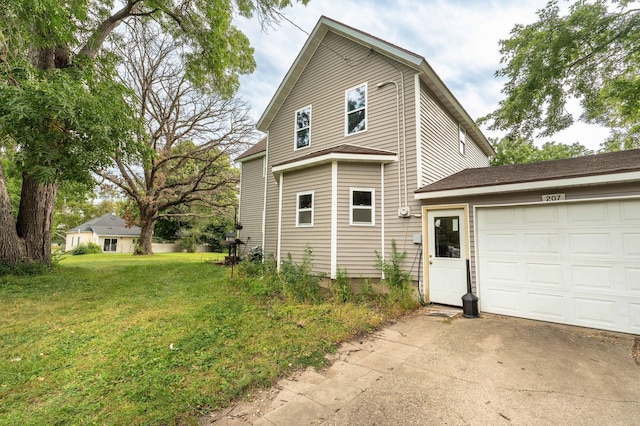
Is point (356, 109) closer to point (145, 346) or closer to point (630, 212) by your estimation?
point (630, 212)

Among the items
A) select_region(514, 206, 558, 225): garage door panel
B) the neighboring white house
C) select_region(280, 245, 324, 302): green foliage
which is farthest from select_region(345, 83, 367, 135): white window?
the neighboring white house

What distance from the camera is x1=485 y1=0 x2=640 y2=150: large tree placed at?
7680 mm

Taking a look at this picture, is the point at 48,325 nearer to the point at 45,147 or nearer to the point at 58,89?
the point at 45,147

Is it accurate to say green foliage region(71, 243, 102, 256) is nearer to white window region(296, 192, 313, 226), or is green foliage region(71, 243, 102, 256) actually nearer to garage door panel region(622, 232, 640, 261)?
white window region(296, 192, 313, 226)

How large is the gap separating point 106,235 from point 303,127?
111ft

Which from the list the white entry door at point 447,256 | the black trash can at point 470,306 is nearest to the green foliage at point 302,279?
the white entry door at point 447,256

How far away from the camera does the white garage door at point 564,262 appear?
15.1 ft

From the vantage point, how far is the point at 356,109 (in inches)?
330

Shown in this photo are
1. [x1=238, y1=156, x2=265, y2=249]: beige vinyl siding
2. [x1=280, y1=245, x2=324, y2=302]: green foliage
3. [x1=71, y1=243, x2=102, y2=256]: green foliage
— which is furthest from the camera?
[x1=71, y1=243, x2=102, y2=256]: green foliage

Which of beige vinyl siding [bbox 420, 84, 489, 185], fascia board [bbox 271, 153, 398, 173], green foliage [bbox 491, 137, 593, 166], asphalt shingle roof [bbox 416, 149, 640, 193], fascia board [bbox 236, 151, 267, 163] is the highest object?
green foliage [bbox 491, 137, 593, 166]

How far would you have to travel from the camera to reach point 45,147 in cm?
629

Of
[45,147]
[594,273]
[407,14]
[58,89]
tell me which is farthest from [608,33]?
[45,147]

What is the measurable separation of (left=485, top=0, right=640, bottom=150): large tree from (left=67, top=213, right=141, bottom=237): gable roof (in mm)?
37552

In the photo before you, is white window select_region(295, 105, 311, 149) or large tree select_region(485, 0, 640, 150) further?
white window select_region(295, 105, 311, 149)
